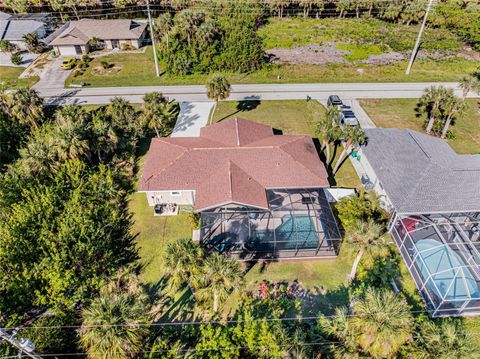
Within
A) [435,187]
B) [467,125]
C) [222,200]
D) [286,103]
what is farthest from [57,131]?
[467,125]

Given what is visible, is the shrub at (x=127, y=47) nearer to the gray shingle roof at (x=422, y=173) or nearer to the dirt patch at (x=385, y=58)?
the dirt patch at (x=385, y=58)

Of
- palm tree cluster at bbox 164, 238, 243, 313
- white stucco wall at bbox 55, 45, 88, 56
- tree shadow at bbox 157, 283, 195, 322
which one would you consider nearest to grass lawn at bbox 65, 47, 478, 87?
white stucco wall at bbox 55, 45, 88, 56

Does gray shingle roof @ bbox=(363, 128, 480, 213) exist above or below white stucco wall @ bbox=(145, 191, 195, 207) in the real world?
above

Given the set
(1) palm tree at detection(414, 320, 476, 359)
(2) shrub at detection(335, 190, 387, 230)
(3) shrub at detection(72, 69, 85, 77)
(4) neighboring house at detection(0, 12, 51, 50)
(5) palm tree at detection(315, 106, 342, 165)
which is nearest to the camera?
(1) palm tree at detection(414, 320, 476, 359)

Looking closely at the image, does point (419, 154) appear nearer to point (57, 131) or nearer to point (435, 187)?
point (435, 187)

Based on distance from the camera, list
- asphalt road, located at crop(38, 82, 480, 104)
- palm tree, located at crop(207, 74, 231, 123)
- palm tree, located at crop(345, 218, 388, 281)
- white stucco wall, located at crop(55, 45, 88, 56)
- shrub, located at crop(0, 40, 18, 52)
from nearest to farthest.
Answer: palm tree, located at crop(345, 218, 388, 281) → palm tree, located at crop(207, 74, 231, 123) → asphalt road, located at crop(38, 82, 480, 104) → shrub, located at crop(0, 40, 18, 52) → white stucco wall, located at crop(55, 45, 88, 56)

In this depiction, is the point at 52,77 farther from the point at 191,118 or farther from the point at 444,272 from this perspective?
the point at 444,272

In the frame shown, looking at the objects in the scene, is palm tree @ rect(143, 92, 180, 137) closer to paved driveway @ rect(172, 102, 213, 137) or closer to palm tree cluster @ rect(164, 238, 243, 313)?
paved driveway @ rect(172, 102, 213, 137)
